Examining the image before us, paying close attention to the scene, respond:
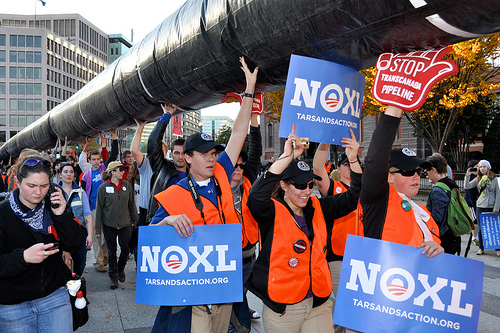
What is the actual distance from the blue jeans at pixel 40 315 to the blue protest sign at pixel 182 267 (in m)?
0.58

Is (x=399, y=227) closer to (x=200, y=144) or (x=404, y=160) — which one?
(x=404, y=160)

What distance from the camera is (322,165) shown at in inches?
157

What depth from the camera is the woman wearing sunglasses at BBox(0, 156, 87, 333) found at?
272 cm

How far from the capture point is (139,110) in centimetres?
552

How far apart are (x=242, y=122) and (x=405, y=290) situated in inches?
70.0

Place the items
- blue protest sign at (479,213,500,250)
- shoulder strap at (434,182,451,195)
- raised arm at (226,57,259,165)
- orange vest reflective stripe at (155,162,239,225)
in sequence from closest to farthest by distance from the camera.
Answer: orange vest reflective stripe at (155,162,239,225), raised arm at (226,57,259,165), shoulder strap at (434,182,451,195), blue protest sign at (479,213,500,250)

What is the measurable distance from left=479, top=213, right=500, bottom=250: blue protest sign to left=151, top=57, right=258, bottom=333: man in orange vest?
604 cm

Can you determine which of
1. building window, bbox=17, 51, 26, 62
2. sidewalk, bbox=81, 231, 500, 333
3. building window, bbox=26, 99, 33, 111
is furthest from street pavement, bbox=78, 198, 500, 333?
building window, bbox=17, 51, 26, 62

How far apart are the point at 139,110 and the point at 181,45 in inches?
67.1

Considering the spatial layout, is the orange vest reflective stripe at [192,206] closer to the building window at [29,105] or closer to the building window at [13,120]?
the building window at [29,105]

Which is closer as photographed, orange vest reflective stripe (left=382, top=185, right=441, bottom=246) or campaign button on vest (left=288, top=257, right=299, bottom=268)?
orange vest reflective stripe (left=382, top=185, right=441, bottom=246)

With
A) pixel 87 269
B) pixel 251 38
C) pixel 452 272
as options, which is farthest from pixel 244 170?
pixel 87 269

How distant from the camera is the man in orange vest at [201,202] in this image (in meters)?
2.84

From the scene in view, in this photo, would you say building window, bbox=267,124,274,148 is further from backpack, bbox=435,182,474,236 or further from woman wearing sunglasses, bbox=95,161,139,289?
backpack, bbox=435,182,474,236
